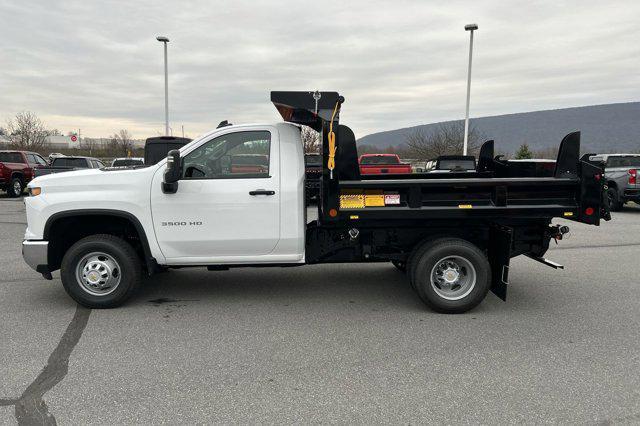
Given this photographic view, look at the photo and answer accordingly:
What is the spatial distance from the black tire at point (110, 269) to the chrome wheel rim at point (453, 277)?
3261 millimetres

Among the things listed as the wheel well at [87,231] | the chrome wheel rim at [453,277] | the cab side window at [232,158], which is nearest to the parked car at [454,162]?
the chrome wheel rim at [453,277]

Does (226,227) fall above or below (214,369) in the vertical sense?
above

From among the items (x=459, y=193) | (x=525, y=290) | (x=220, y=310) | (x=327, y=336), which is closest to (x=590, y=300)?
(x=525, y=290)

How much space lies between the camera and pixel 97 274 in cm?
524

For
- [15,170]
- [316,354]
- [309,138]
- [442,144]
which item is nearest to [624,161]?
[309,138]

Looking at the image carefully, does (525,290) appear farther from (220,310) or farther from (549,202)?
(220,310)

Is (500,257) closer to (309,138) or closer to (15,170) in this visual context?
(309,138)

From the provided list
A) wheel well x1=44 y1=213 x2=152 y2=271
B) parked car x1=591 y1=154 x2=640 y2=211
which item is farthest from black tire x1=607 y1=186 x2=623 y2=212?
wheel well x1=44 y1=213 x2=152 y2=271

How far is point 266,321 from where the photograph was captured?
195 inches

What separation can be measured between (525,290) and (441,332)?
207 cm

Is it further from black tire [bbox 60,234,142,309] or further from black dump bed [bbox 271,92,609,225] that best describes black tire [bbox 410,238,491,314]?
black tire [bbox 60,234,142,309]

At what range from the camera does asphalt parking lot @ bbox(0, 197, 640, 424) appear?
3258mm

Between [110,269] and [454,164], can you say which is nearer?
[110,269]

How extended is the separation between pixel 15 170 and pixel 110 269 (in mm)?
17152
